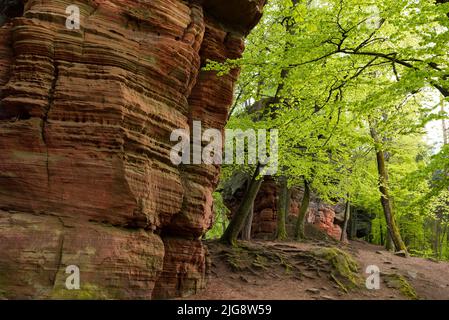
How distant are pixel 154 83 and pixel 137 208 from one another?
11.3 feet

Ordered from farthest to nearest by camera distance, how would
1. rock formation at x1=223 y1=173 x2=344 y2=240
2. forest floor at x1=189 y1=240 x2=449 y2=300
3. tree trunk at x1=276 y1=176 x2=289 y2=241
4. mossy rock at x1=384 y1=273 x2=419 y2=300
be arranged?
rock formation at x1=223 y1=173 x2=344 y2=240 < tree trunk at x1=276 y1=176 x2=289 y2=241 < mossy rock at x1=384 y1=273 x2=419 y2=300 < forest floor at x1=189 y1=240 x2=449 y2=300

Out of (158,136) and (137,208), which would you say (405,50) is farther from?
(137,208)

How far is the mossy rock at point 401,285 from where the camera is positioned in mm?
13094

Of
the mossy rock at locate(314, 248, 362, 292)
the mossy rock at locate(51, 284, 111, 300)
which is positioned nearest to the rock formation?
the mossy rock at locate(314, 248, 362, 292)

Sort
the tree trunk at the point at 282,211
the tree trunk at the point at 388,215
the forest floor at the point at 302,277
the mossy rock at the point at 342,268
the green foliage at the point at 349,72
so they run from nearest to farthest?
the green foliage at the point at 349,72, the forest floor at the point at 302,277, the mossy rock at the point at 342,268, the tree trunk at the point at 388,215, the tree trunk at the point at 282,211

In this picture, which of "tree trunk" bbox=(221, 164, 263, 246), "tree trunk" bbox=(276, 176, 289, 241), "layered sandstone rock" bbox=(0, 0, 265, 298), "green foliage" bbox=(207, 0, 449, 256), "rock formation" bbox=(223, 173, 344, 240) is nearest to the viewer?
"layered sandstone rock" bbox=(0, 0, 265, 298)

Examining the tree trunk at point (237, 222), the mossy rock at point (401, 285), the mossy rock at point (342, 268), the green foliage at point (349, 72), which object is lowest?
the mossy rock at point (401, 285)

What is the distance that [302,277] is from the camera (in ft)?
44.7

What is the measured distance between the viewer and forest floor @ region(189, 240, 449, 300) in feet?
38.9

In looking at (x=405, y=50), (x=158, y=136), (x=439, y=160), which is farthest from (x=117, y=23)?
(x=439, y=160)

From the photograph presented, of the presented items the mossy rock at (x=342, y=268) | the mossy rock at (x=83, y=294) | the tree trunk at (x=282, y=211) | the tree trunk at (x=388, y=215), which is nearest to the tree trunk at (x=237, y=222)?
the mossy rock at (x=342, y=268)

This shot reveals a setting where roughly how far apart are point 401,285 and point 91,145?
12.9 meters

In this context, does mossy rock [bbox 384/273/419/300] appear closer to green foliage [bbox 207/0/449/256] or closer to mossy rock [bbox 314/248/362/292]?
mossy rock [bbox 314/248/362/292]

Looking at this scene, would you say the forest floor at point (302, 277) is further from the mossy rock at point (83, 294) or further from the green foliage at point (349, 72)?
the mossy rock at point (83, 294)
